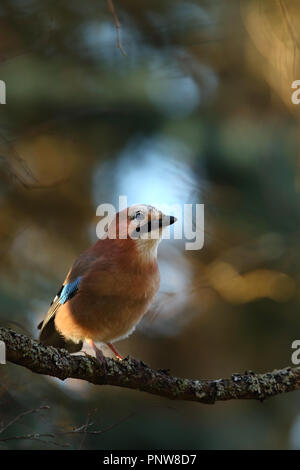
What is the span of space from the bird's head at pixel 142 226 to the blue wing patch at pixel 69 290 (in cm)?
40

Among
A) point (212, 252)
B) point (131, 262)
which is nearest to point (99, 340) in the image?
point (131, 262)

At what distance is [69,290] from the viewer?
4.39 m

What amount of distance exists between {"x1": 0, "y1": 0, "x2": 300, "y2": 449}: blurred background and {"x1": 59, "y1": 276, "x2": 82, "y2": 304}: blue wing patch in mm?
1651

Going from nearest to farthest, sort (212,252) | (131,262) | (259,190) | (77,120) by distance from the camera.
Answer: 1. (131,262)
2. (212,252)
3. (259,190)
4. (77,120)

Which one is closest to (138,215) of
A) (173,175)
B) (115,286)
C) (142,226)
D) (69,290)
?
(142,226)

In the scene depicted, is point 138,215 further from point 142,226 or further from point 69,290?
point 69,290

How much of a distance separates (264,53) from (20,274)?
3796 mm

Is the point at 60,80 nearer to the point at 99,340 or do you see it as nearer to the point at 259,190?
the point at 259,190

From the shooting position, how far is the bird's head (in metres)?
3.95

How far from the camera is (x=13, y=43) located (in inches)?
337

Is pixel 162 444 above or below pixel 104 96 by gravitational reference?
below

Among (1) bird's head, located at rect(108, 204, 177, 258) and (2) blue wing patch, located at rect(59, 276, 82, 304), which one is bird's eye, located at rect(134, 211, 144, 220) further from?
(2) blue wing patch, located at rect(59, 276, 82, 304)

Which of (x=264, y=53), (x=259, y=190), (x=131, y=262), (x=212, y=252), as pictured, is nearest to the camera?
(x=131, y=262)

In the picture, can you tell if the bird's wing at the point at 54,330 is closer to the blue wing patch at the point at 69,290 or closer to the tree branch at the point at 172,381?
the blue wing patch at the point at 69,290
